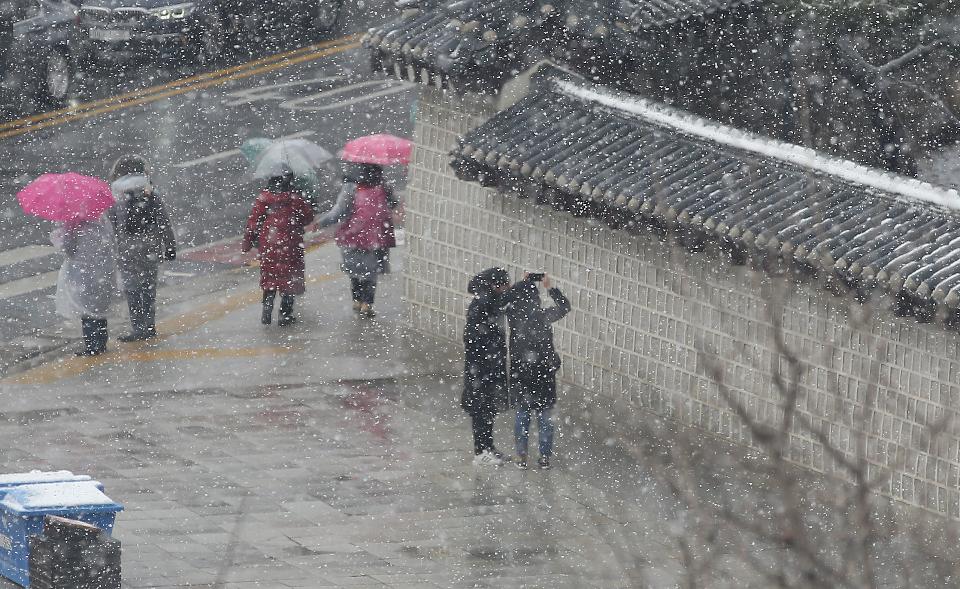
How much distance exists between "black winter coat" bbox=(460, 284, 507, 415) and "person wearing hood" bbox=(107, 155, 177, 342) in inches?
159

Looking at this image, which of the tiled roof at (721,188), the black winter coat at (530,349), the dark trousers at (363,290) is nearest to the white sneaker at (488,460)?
the black winter coat at (530,349)

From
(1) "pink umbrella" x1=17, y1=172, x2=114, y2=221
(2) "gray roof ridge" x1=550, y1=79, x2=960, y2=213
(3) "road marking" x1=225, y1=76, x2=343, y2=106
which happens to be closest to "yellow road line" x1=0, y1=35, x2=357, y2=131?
(3) "road marking" x1=225, y1=76, x2=343, y2=106

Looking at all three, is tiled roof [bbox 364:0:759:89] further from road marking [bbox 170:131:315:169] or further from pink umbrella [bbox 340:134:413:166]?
road marking [bbox 170:131:315:169]

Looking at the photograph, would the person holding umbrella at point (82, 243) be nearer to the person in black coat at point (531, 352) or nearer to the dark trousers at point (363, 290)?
the dark trousers at point (363, 290)

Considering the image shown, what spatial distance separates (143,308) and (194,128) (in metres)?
7.58

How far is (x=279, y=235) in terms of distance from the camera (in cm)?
1689

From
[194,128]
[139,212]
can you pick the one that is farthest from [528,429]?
[194,128]

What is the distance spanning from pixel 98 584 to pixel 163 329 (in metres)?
6.78

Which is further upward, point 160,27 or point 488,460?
point 160,27

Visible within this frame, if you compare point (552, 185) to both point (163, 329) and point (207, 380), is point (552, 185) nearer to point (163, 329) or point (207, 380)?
point (207, 380)

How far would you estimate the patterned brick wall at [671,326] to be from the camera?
12.6 meters

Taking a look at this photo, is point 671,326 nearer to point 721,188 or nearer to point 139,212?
point 721,188

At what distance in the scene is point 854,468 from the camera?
20.4 ft

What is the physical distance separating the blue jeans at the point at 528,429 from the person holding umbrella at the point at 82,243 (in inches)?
169
